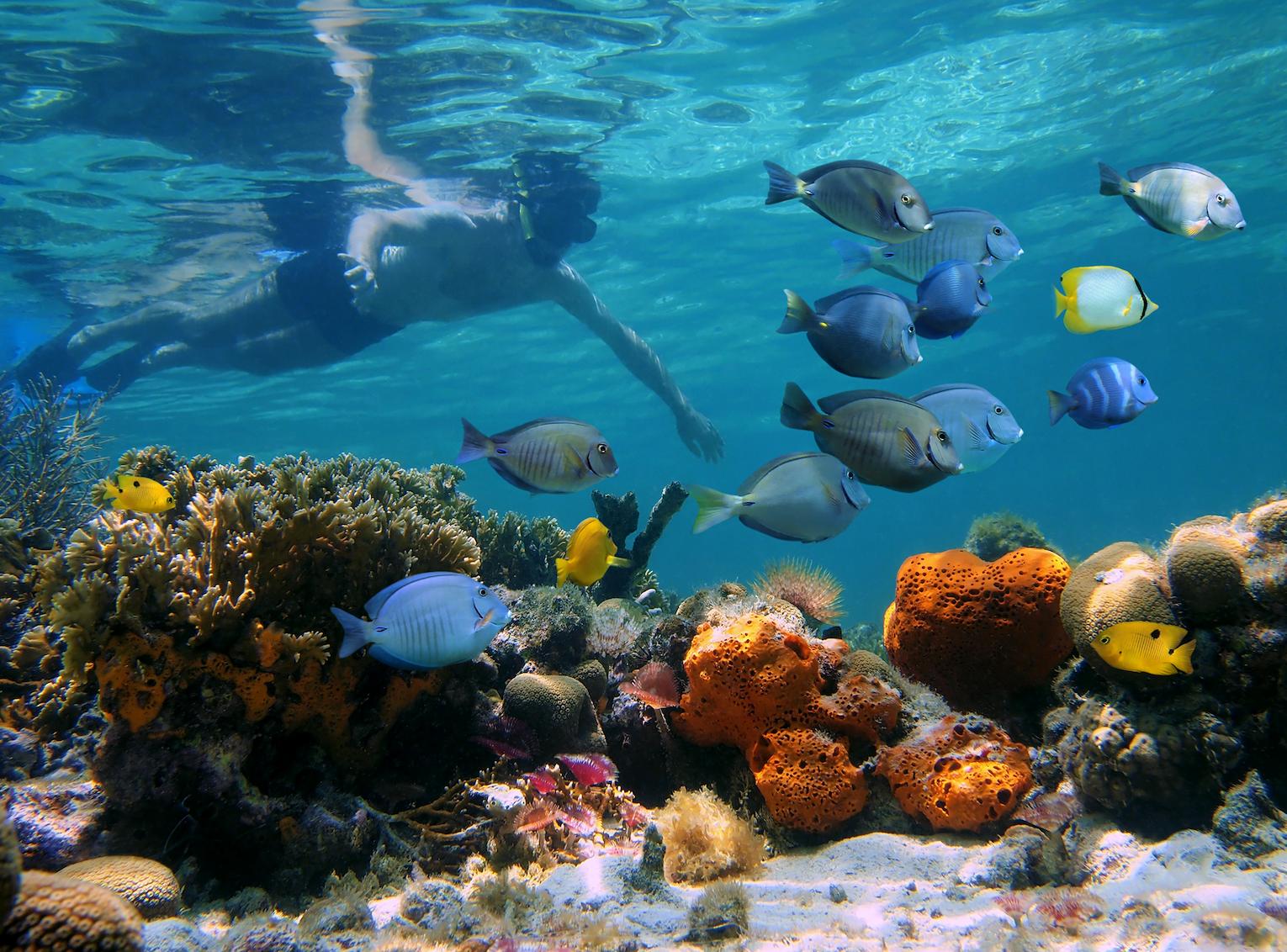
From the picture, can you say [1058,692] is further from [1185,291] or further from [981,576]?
[1185,291]

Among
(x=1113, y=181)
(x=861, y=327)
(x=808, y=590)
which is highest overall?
(x=1113, y=181)

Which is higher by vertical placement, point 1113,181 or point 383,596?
point 1113,181

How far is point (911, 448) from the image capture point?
2.90 m

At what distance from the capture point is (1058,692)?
3838 mm

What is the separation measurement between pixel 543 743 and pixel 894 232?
363cm

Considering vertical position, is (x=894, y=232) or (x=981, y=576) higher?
(x=894, y=232)

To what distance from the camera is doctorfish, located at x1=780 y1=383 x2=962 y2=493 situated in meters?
2.90

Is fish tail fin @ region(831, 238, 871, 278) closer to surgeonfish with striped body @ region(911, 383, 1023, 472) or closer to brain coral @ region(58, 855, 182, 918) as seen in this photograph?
surgeonfish with striped body @ region(911, 383, 1023, 472)

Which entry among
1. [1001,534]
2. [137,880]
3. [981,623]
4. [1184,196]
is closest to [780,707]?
[981,623]

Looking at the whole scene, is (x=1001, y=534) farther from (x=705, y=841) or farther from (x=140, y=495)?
(x=140, y=495)

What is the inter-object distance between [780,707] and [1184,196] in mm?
3665

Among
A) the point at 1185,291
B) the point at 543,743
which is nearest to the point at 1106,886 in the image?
the point at 543,743

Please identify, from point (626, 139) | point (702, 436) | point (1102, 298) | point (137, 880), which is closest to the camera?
point (137, 880)

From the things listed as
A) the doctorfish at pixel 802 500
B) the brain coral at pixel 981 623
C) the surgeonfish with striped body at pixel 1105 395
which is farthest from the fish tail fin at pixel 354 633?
the surgeonfish with striped body at pixel 1105 395
